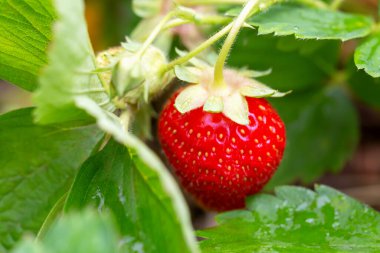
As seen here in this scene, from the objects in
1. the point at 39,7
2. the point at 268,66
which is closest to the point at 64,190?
the point at 39,7

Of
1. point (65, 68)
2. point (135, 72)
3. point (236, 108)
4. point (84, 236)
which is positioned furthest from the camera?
point (236, 108)

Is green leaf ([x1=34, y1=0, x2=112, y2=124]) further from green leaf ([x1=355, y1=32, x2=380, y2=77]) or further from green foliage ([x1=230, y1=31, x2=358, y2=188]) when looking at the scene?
green foliage ([x1=230, y1=31, x2=358, y2=188])

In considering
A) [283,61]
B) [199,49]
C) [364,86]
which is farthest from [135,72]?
[364,86]

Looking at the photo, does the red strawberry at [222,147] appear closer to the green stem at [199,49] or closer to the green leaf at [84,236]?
the green stem at [199,49]

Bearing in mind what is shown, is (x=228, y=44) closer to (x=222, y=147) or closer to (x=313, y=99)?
(x=222, y=147)

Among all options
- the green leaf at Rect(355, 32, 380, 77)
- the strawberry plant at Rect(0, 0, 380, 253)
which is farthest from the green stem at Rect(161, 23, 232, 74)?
the green leaf at Rect(355, 32, 380, 77)

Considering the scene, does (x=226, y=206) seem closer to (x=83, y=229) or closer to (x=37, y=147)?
(x=37, y=147)
